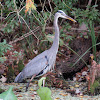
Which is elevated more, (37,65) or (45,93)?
(37,65)

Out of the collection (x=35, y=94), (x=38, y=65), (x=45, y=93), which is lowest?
(x=35, y=94)

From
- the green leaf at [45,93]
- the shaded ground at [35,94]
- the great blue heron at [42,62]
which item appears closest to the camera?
the green leaf at [45,93]

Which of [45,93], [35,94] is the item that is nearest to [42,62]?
[35,94]

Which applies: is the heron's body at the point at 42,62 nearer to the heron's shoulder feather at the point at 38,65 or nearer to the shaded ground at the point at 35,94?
the heron's shoulder feather at the point at 38,65

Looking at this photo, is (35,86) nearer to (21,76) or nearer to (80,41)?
(21,76)

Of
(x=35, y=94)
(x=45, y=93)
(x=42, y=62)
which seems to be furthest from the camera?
(x=42, y=62)

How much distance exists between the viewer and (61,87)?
334 cm

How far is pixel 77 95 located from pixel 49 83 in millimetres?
586

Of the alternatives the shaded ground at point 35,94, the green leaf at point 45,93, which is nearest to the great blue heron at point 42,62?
the shaded ground at point 35,94

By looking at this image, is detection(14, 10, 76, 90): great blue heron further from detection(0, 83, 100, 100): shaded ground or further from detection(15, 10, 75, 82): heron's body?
detection(0, 83, 100, 100): shaded ground

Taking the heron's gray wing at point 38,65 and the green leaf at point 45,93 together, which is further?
the heron's gray wing at point 38,65

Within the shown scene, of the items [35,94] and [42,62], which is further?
[42,62]

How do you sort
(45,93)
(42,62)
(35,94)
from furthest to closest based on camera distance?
(42,62), (35,94), (45,93)

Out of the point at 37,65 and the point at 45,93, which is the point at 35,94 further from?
the point at 45,93
